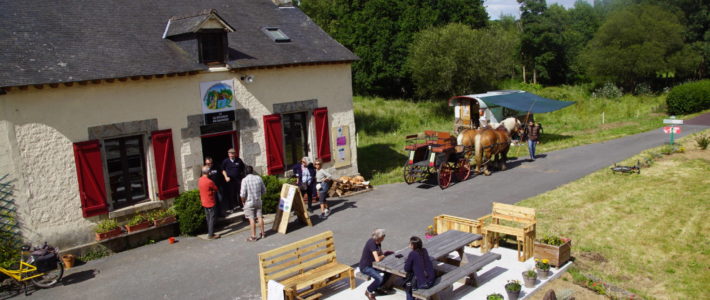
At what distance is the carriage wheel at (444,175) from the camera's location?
15.9m

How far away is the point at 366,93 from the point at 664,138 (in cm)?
2345

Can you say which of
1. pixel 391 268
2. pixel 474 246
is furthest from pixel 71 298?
pixel 474 246

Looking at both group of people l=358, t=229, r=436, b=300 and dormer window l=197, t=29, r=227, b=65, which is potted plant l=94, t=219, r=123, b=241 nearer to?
dormer window l=197, t=29, r=227, b=65

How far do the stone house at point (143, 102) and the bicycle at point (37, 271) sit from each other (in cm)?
125

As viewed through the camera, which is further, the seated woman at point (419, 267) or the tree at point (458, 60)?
the tree at point (458, 60)

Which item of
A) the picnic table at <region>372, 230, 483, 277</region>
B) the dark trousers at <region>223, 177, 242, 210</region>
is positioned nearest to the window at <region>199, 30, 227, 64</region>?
the dark trousers at <region>223, 177, 242, 210</region>

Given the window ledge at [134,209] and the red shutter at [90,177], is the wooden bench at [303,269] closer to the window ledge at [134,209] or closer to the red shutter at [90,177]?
the window ledge at [134,209]

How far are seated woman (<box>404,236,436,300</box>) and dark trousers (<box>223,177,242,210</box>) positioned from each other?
22.6 ft

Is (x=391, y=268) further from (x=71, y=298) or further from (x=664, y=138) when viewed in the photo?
(x=664, y=138)

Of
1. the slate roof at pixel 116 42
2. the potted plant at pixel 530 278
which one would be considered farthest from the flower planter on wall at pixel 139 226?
the potted plant at pixel 530 278

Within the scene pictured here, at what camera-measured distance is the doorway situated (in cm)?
1409

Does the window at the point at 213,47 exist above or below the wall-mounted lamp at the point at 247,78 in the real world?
above

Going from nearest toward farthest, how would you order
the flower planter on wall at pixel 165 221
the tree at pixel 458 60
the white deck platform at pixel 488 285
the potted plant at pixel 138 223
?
1. the white deck platform at pixel 488 285
2. the potted plant at pixel 138 223
3. the flower planter on wall at pixel 165 221
4. the tree at pixel 458 60

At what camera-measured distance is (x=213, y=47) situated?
13961mm
